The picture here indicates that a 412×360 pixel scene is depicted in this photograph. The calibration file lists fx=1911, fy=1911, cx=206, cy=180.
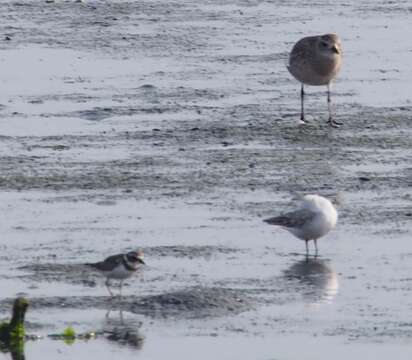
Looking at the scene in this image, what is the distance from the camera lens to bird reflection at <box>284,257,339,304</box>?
15.0m

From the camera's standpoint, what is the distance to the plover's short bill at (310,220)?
1630 centimetres

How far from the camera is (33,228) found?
1709 centimetres

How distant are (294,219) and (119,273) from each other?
215 centimetres

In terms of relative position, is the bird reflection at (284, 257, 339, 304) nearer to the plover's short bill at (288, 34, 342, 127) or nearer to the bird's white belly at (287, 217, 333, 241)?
the bird's white belly at (287, 217, 333, 241)

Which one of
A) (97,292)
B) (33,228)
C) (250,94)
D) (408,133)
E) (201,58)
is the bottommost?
(97,292)

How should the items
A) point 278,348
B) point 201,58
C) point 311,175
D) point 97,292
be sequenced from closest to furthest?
point 278,348
point 97,292
point 311,175
point 201,58

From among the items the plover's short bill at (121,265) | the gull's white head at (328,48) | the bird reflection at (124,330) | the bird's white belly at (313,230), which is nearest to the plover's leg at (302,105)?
the gull's white head at (328,48)

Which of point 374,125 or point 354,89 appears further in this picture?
point 354,89

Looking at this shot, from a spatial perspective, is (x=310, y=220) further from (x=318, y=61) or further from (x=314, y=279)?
(x=318, y=61)

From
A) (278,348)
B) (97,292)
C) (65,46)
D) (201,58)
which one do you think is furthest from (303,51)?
(278,348)

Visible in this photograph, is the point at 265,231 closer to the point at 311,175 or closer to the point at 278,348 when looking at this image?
the point at 311,175

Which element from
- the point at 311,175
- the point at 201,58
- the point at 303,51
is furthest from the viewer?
the point at 201,58

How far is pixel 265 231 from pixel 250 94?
A: 6.46 m

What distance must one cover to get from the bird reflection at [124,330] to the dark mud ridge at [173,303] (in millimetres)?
203
